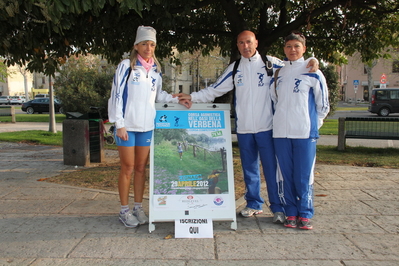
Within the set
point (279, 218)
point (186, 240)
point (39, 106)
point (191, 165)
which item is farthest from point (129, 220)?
point (39, 106)

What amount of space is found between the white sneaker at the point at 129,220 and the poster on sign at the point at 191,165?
26 centimetres

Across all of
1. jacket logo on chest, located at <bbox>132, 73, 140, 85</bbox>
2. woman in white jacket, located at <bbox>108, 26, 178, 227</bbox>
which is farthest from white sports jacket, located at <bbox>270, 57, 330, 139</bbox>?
jacket logo on chest, located at <bbox>132, 73, 140, 85</bbox>

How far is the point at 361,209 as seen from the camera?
4703 millimetres

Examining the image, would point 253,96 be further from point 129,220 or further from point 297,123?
point 129,220

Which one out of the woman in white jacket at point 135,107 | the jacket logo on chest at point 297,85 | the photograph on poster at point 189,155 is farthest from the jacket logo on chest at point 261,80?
the woman in white jacket at point 135,107

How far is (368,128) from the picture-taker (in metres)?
10.0

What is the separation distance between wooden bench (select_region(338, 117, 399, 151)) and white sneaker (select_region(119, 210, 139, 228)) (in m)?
7.43

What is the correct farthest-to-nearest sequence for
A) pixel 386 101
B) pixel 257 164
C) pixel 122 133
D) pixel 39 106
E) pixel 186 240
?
pixel 39 106
pixel 386 101
pixel 257 164
pixel 122 133
pixel 186 240

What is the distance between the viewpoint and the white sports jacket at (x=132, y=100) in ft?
12.8

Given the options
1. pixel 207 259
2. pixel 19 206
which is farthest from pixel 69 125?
pixel 207 259

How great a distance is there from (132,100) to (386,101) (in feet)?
88.5

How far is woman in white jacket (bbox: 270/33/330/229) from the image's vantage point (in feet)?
12.9

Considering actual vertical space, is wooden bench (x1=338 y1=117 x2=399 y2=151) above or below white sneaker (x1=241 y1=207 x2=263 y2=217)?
above

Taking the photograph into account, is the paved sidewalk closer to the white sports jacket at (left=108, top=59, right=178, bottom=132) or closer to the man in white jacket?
the man in white jacket
